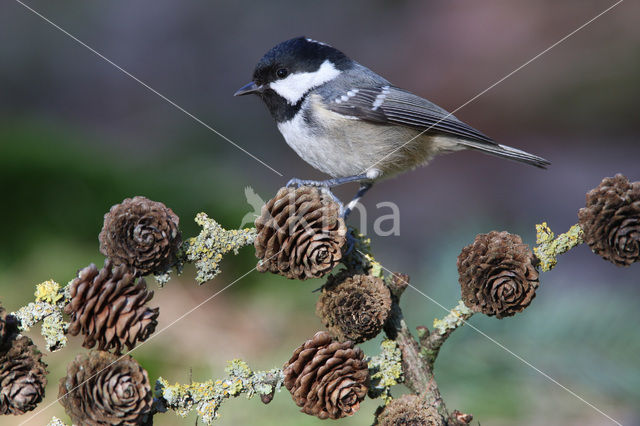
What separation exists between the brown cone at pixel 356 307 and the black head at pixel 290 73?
75 cm

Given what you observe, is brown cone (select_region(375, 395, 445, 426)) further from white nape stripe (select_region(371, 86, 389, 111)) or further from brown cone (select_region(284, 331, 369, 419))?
white nape stripe (select_region(371, 86, 389, 111))

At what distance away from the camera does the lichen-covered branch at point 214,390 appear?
0.82 metres

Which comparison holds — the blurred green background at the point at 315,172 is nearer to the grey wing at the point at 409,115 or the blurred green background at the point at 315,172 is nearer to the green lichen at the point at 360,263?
the grey wing at the point at 409,115

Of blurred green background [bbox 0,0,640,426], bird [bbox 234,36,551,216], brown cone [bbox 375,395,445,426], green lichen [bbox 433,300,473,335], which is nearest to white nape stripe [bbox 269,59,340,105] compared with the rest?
bird [bbox 234,36,551,216]

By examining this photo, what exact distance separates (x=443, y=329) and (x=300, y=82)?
0.84m

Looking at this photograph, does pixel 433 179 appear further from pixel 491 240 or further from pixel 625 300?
pixel 491 240

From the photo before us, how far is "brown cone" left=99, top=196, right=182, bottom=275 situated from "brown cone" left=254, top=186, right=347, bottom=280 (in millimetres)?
136

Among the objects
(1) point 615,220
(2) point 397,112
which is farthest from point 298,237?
(2) point 397,112

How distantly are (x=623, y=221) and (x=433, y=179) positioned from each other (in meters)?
2.67

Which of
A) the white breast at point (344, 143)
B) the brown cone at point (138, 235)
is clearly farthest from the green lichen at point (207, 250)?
the white breast at point (344, 143)

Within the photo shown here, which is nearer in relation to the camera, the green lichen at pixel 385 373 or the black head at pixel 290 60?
the green lichen at pixel 385 373

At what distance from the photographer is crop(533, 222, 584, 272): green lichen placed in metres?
0.91

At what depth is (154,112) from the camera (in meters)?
3.46

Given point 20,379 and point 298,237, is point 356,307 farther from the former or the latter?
point 20,379
